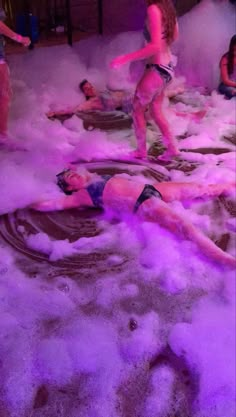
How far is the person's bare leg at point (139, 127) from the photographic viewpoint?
4039mm

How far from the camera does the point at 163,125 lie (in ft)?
13.9

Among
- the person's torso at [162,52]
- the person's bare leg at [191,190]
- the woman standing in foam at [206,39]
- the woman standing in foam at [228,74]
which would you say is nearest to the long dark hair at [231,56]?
the woman standing in foam at [228,74]

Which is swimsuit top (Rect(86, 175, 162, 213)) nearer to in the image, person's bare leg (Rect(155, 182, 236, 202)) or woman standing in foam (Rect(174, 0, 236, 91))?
person's bare leg (Rect(155, 182, 236, 202))

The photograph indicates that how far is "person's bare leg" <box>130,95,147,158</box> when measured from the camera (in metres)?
4.04

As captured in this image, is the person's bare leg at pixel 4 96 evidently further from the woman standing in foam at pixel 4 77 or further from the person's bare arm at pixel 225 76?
the person's bare arm at pixel 225 76

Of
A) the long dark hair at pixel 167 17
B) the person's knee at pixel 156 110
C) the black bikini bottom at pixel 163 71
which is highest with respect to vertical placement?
the long dark hair at pixel 167 17

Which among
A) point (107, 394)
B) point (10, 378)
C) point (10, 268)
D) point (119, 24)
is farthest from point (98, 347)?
point (119, 24)

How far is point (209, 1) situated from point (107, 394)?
637cm

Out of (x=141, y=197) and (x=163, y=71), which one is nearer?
(x=141, y=197)

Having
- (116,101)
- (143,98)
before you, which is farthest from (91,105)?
(143,98)

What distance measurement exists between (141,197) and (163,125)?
138 cm

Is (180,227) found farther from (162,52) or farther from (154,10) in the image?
(154,10)

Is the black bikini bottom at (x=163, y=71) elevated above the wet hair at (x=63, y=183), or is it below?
above

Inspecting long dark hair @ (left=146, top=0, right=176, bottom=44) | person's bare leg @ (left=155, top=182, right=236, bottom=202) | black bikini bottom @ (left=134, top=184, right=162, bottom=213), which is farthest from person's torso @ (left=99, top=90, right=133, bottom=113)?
black bikini bottom @ (left=134, top=184, right=162, bottom=213)
